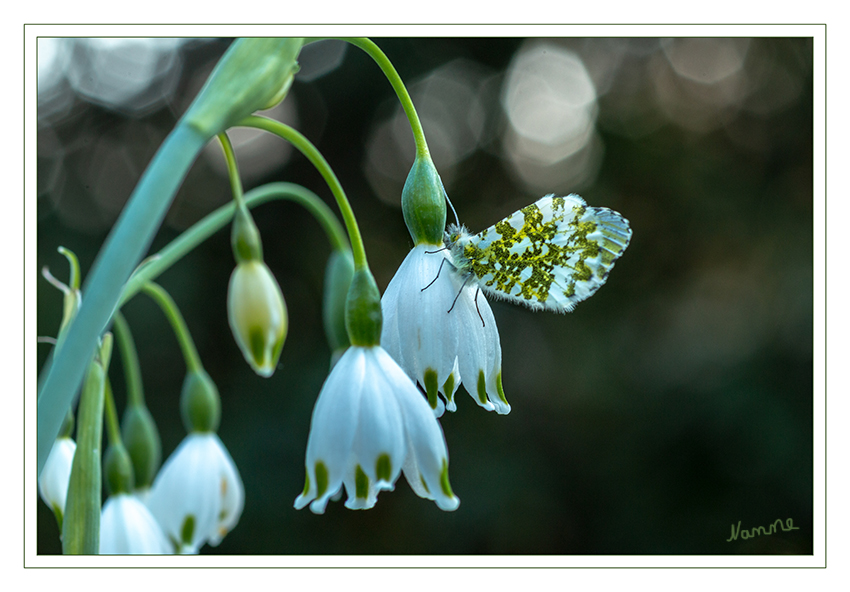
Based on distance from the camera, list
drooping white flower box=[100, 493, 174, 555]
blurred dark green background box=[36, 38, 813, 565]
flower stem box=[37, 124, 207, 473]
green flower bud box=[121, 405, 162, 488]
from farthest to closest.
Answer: blurred dark green background box=[36, 38, 813, 565], green flower bud box=[121, 405, 162, 488], drooping white flower box=[100, 493, 174, 555], flower stem box=[37, 124, 207, 473]

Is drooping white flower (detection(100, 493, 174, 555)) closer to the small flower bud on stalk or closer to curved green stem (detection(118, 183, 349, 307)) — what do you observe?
curved green stem (detection(118, 183, 349, 307))

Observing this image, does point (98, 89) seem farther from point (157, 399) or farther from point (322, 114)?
point (157, 399)

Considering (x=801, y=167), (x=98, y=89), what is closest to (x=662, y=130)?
(x=801, y=167)

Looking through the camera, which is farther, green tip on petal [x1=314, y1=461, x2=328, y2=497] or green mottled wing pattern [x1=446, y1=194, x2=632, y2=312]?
green mottled wing pattern [x1=446, y1=194, x2=632, y2=312]

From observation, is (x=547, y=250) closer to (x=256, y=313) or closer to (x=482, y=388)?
(x=482, y=388)

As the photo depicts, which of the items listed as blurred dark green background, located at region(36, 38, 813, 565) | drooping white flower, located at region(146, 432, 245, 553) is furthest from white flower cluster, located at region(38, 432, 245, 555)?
blurred dark green background, located at region(36, 38, 813, 565)
